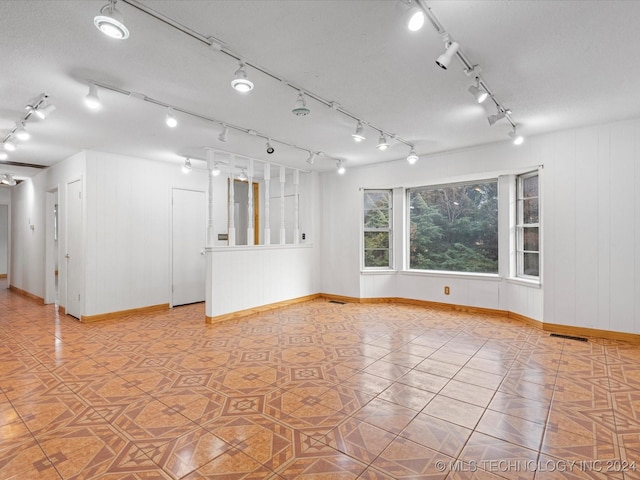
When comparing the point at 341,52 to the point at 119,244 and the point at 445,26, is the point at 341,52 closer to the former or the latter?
the point at 445,26

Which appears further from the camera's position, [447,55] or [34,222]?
[34,222]

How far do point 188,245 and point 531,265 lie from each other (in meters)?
5.86

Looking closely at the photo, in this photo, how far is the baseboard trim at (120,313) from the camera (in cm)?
495

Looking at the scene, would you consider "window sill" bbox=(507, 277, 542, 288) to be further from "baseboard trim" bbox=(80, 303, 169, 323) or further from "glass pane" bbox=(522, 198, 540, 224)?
"baseboard trim" bbox=(80, 303, 169, 323)

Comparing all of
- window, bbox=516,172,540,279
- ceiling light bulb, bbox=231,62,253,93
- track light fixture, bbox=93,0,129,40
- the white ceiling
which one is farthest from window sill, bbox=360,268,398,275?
track light fixture, bbox=93,0,129,40

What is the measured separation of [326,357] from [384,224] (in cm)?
357

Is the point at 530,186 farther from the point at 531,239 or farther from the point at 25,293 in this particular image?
the point at 25,293

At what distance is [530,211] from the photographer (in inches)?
193

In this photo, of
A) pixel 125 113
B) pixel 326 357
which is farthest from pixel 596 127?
pixel 125 113

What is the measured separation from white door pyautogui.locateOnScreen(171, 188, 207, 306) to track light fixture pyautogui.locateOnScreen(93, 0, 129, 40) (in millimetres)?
4536

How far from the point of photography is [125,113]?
3.54 metres

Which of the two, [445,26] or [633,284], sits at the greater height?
[445,26]

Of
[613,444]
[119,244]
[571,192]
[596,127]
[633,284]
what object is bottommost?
[613,444]

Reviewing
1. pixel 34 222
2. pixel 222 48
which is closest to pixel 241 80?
pixel 222 48
